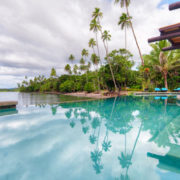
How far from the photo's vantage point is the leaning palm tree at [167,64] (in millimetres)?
25859

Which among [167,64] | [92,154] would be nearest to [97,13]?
[167,64]

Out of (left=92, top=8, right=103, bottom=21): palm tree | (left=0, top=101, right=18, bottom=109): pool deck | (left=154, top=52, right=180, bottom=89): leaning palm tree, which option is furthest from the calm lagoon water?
(left=92, top=8, right=103, bottom=21): palm tree

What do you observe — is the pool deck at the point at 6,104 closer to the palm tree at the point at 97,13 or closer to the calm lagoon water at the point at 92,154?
the calm lagoon water at the point at 92,154

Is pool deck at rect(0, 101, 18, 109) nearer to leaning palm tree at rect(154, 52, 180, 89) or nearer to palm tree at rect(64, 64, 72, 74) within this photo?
leaning palm tree at rect(154, 52, 180, 89)

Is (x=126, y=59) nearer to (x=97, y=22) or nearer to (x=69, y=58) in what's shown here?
(x=97, y=22)

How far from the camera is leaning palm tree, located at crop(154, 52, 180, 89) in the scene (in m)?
25.9

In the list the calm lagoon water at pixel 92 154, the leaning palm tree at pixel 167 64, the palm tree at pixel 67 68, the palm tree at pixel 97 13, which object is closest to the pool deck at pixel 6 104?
the calm lagoon water at pixel 92 154

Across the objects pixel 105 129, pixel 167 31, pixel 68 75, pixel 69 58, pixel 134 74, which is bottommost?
pixel 105 129

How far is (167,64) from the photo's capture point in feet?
86.8

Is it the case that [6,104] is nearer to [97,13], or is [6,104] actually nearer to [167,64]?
[97,13]

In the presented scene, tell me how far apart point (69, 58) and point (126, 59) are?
3349cm

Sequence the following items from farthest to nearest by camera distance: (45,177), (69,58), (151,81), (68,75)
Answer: (68,75) < (69,58) < (151,81) < (45,177)

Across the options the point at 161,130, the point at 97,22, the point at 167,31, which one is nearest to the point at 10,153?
the point at 167,31

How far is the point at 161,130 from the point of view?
621 cm
